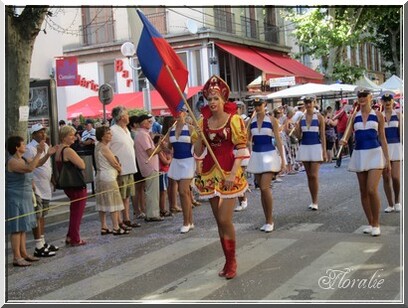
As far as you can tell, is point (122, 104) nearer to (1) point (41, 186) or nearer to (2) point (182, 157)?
(2) point (182, 157)

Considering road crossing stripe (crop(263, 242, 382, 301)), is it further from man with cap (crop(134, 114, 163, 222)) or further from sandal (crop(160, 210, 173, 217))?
sandal (crop(160, 210, 173, 217))

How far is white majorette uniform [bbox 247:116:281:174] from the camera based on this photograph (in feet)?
26.5

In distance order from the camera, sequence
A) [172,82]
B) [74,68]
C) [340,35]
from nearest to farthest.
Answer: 1. [172,82]
2. [74,68]
3. [340,35]

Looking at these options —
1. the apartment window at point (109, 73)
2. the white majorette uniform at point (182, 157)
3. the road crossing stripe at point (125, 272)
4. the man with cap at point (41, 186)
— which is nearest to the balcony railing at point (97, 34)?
the apartment window at point (109, 73)

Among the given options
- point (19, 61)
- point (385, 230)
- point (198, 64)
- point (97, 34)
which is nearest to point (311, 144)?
point (385, 230)

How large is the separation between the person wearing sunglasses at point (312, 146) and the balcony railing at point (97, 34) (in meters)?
14.0

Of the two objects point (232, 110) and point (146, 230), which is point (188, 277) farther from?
point (146, 230)

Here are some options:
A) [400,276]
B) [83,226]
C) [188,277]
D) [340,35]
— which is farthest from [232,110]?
[340,35]

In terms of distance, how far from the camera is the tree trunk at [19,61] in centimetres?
880

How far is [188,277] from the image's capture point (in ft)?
19.3

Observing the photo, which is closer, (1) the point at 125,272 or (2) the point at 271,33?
(1) the point at 125,272

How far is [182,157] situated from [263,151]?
1.18 meters

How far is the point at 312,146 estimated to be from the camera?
9461 mm
